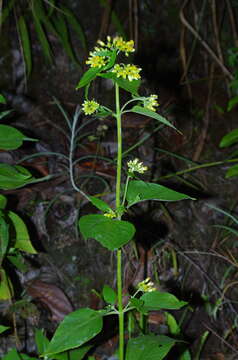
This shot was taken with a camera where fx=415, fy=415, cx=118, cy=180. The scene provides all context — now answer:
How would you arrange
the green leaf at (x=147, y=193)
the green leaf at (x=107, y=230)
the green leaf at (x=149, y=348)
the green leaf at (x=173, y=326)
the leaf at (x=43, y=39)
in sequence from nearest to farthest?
the green leaf at (x=107, y=230)
the green leaf at (x=147, y=193)
the green leaf at (x=149, y=348)
the green leaf at (x=173, y=326)
the leaf at (x=43, y=39)

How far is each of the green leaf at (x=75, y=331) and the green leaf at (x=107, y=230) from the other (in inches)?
10.1

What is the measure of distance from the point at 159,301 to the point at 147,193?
0.30 meters

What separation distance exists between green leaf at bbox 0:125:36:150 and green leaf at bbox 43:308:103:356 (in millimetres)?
597

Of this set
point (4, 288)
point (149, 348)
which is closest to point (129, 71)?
point (149, 348)

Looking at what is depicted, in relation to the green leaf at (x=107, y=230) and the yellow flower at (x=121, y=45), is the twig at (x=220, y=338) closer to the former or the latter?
the green leaf at (x=107, y=230)

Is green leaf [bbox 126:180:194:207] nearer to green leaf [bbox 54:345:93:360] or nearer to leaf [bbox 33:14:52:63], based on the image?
green leaf [bbox 54:345:93:360]

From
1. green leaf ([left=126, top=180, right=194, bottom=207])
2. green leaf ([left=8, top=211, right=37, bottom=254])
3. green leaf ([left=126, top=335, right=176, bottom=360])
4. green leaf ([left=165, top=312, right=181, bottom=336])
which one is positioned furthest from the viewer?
green leaf ([left=165, top=312, right=181, bottom=336])

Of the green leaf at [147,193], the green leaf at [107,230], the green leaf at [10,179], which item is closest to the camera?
→ the green leaf at [107,230]

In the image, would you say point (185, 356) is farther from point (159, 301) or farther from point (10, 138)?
point (10, 138)

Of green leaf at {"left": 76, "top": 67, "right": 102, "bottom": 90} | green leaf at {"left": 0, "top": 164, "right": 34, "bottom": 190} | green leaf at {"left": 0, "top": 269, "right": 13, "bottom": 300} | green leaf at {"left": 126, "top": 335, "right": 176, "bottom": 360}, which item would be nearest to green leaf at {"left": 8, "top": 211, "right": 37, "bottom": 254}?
green leaf at {"left": 0, "top": 269, "right": 13, "bottom": 300}

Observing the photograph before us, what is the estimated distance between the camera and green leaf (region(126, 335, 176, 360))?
115cm

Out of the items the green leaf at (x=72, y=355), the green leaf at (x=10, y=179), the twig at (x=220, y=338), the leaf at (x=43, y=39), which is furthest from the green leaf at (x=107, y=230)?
the leaf at (x=43, y=39)

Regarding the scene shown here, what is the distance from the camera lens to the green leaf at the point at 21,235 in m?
1.62

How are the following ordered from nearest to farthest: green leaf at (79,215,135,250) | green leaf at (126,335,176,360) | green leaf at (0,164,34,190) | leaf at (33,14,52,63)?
green leaf at (79,215,135,250), green leaf at (126,335,176,360), green leaf at (0,164,34,190), leaf at (33,14,52,63)
